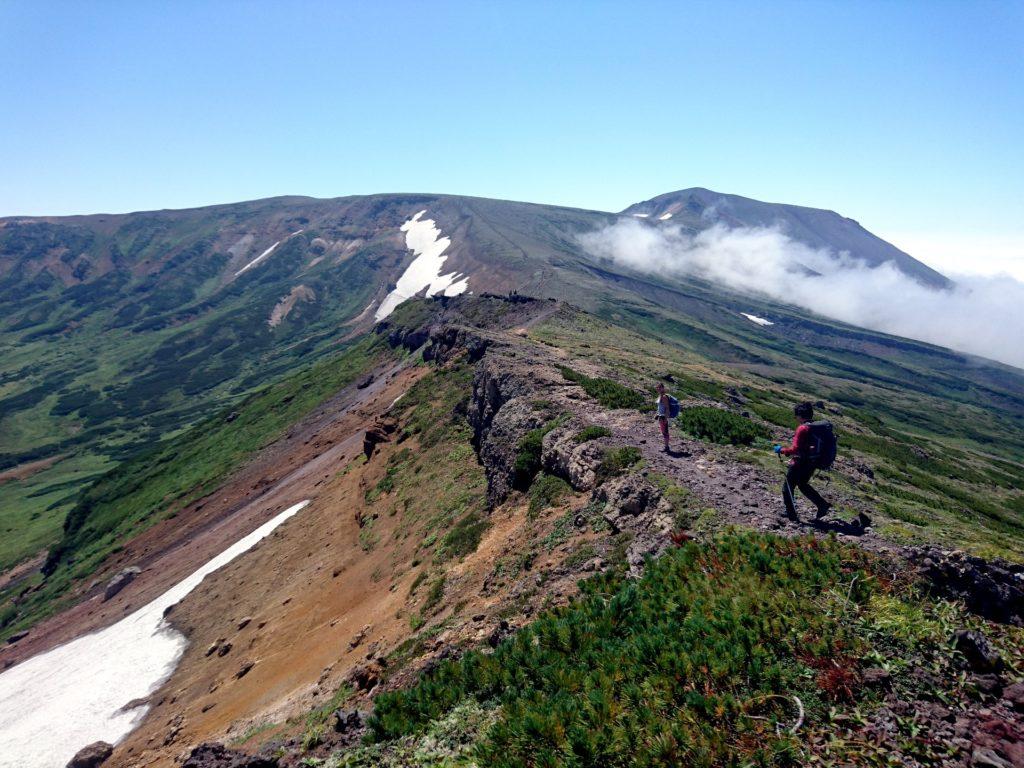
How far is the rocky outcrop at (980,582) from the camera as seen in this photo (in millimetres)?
7949

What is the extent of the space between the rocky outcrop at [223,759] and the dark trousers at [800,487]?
12.7 metres

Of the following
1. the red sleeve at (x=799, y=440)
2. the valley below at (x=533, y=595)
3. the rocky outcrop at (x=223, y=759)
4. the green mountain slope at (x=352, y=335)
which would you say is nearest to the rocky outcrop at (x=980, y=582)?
the valley below at (x=533, y=595)

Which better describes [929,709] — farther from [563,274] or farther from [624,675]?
[563,274]

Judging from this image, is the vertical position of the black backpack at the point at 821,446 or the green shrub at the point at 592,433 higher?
the black backpack at the point at 821,446

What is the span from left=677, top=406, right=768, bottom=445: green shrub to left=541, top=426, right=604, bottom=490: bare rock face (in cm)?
467

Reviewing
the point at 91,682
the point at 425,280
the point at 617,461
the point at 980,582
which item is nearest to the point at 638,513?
the point at 617,461

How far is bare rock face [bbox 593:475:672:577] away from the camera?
1230cm

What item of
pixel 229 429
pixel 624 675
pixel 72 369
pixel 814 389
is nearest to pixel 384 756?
pixel 624 675

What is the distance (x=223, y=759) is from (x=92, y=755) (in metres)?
16.2

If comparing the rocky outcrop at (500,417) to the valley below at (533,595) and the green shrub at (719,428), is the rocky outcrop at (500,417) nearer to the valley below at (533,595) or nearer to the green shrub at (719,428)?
the valley below at (533,595)

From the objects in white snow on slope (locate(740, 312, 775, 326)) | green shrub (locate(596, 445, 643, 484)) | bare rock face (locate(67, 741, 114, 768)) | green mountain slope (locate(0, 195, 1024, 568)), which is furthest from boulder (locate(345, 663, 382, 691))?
white snow on slope (locate(740, 312, 775, 326))

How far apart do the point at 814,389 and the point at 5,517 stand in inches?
6136

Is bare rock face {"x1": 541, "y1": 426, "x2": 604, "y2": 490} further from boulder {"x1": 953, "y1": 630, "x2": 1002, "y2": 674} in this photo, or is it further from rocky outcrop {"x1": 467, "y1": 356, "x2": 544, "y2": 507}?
boulder {"x1": 953, "y1": 630, "x2": 1002, "y2": 674}

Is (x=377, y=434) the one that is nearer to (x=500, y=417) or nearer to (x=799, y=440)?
(x=500, y=417)
